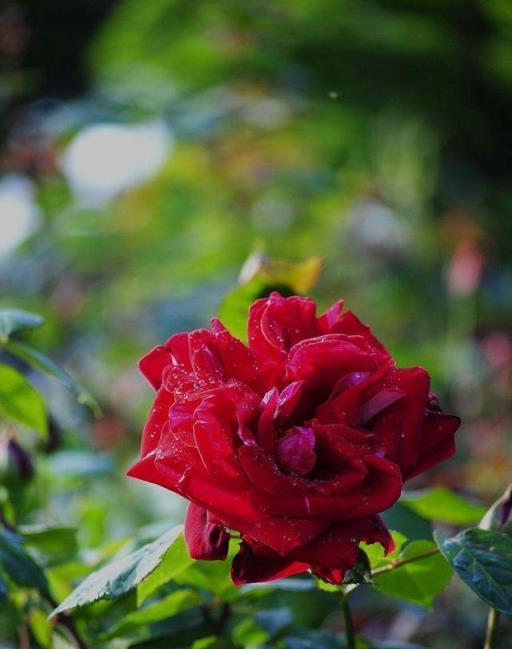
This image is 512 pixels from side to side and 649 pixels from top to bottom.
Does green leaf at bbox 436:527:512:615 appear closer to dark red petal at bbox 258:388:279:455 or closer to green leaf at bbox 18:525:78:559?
Answer: dark red petal at bbox 258:388:279:455

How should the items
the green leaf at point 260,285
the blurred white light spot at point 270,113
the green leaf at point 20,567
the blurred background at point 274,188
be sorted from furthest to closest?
the blurred white light spot at point 270,113 < the blurred background at point 274,188 < the green leaf at point 260,285 < the green leaf at point 20,567

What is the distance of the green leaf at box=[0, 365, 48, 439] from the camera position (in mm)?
569

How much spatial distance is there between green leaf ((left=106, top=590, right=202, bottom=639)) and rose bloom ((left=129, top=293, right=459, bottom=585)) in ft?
0.43

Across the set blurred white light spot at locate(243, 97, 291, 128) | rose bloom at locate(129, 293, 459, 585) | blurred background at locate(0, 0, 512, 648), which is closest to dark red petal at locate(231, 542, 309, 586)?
rose bloom at locate(129, 293, 459, 585)

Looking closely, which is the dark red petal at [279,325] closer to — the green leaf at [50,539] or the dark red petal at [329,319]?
the dark red petal at [329,319]

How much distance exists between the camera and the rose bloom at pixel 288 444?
1.14ft

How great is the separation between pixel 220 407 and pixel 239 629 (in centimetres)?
24

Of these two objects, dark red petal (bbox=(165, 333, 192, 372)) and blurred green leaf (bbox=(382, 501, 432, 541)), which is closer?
dark red petal (bbox=(165, 333, 192, 372))

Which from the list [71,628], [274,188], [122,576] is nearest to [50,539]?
[71,628]

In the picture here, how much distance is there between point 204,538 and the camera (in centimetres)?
37

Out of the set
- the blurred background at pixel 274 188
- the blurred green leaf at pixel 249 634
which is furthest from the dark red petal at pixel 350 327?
the blurred background at pixel 274 188

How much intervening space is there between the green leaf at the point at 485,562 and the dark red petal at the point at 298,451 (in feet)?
0.25

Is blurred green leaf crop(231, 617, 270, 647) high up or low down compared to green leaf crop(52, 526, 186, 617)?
down

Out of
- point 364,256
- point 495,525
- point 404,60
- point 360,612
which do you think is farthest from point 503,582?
point 404,60
